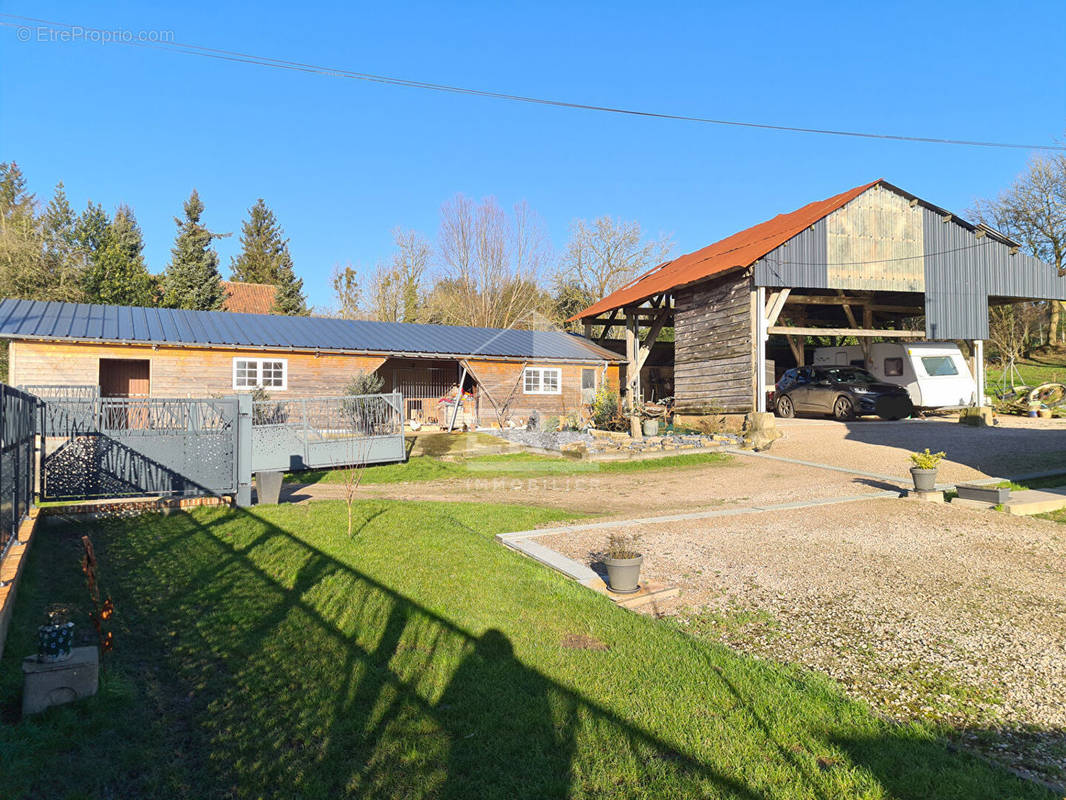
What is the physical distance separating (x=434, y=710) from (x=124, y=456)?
326 inches

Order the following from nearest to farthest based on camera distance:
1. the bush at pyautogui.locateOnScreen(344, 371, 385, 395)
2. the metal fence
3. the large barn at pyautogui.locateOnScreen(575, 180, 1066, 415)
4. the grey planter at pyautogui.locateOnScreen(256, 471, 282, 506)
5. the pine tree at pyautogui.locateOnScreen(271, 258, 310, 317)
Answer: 1. the metal fence
2. the grey planter at pyautogui.locateOnScreen(256, 471, 282, 506)
3. the large barn at pyautogui.locateOnScreen(575, 180, 1066, 415)
4. the bush at pyautogui.locateOnScreen(344, 371, 385, 395)
5. the pine tree at pyautogui.locateOnScreen(271, 258, 310, 317)

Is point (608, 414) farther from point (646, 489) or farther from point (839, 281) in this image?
point (646, 489)

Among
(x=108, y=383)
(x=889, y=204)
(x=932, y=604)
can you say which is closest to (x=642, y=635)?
(x=932, y=604)

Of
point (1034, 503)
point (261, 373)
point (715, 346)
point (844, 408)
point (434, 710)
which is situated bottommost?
point (434, 710)

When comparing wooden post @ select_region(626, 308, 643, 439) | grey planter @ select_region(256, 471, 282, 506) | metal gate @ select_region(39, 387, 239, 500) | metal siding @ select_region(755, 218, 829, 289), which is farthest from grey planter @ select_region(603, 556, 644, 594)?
wooden post @ select_region(626, 308, 643, 439)

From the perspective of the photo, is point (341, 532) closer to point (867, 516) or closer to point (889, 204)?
point (867, 516)

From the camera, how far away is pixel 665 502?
10.4 meters

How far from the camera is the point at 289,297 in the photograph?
1640 inches

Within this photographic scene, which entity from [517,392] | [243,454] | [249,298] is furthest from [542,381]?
[249,298]

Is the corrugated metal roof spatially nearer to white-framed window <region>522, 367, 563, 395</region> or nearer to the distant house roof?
white-framed window <region>522, 367, 563, 395</region>

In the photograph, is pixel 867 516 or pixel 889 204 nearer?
pixel 867 516

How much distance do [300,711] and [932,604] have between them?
472 centimetres

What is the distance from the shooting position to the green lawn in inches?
114

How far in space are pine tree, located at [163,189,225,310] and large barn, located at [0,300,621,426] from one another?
1514 centimetres
